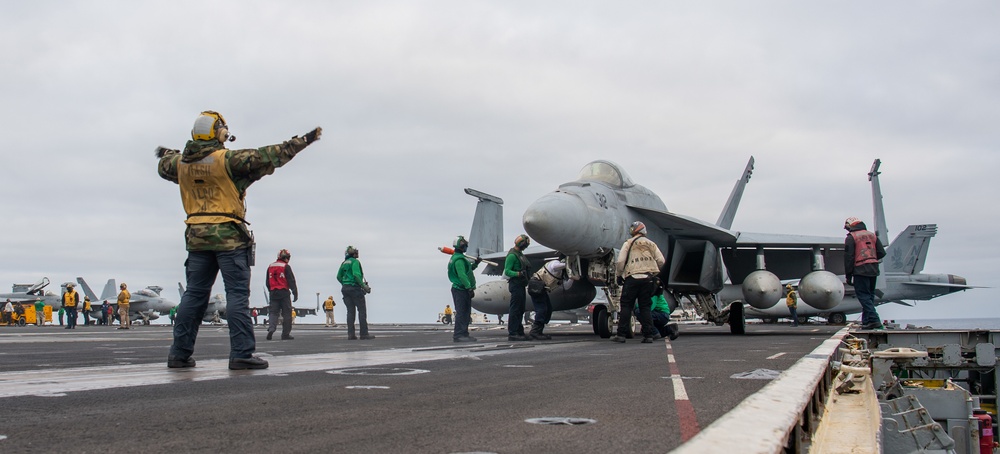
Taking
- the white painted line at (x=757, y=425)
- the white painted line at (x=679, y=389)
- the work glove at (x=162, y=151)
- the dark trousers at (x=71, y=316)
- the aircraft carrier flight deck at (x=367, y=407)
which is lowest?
the dark trousers at (x=71, y=316)

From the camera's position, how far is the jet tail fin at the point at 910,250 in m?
43.5

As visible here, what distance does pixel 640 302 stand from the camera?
1105 cm

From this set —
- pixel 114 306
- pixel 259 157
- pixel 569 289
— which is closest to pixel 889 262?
pixel 569 289

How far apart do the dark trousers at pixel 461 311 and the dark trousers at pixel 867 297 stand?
6.44 m

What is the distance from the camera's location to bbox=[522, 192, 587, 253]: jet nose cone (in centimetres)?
1102

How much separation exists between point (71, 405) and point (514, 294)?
1012 cm

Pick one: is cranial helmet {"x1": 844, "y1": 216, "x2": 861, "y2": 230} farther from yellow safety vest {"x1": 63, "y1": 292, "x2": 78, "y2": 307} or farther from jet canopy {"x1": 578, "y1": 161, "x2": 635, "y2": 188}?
yellow safety vest {"x1": 63, "y1": 292, "x2": 78, "y2": 307}

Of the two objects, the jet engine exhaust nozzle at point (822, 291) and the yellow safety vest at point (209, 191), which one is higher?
the yellow safety vest at point (209, 191)

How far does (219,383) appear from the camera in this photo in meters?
4.09

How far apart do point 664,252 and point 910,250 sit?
119 ft

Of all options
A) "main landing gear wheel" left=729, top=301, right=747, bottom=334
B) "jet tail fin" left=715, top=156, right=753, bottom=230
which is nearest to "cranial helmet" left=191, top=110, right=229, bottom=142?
"main landing gear wheel" left=729, top=301, right=747, bottom=334

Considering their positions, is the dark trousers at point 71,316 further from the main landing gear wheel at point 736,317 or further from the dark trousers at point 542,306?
the main landing gear wheel at point 736,317

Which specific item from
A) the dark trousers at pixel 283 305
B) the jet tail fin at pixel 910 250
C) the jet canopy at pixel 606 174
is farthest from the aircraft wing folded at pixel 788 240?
the jet tail fin at pixel 910 250

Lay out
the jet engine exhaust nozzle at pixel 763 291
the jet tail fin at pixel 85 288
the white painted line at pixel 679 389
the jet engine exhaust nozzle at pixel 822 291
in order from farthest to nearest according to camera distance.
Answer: the jet tail fin at pixel 85 288 < the jet engine exhaust nozzle at pixel 822 291 < the jet engine exhaust nozzle at pixel 763 291 < the white painted line at pixel 679 389
